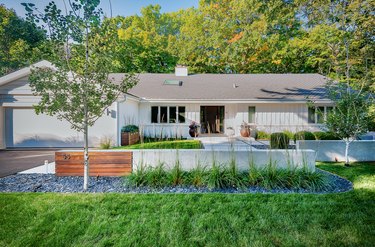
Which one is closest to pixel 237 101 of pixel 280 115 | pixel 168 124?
pixel 280 115

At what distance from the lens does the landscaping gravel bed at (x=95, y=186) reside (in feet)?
16.3

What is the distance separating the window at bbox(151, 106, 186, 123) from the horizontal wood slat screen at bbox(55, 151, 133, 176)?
9095mm

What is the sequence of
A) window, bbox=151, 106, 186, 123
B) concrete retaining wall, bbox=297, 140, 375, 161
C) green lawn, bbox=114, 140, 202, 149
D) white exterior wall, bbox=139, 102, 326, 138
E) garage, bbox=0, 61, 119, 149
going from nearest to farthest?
green lawn, bbox=114, 140, 202, 149 < concrete retaining wall, bbox=297, 140, 375, 161 < garage, bbox=0, 61, 119, 149 < white exterior wall, bbox=139, 102, 326, 138 < window, bbox=151, 106, 186, 123

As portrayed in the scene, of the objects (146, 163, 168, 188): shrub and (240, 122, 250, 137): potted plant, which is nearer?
(146, 163, 168, 188): shrub

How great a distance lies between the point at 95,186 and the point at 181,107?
10.5 metres

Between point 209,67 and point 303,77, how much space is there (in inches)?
473

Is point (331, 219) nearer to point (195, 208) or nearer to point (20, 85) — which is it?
point (195, 208)

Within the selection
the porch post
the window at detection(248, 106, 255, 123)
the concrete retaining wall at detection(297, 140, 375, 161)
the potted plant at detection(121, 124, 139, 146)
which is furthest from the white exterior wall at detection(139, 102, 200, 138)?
the concrete retaining wall at detection(297, 140, 375, 161)

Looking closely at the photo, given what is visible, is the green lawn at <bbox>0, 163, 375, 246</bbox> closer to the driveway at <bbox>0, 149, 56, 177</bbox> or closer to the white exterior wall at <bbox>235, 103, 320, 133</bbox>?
the driveway at <bbox>0, 149, 56, 177</bbox>

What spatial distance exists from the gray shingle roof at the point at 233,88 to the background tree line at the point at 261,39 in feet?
7.74

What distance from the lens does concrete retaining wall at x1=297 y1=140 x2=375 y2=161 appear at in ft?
26.9

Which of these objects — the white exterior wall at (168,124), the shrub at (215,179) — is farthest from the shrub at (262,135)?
the shrub at (215,179)

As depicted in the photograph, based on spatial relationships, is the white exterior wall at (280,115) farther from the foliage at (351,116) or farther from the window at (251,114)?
the foliage at (351,116)

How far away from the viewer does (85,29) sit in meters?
5.01
